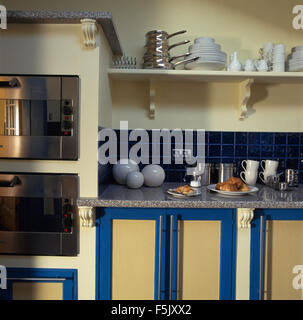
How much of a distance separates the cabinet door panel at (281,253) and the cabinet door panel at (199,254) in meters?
0.27

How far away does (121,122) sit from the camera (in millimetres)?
2242

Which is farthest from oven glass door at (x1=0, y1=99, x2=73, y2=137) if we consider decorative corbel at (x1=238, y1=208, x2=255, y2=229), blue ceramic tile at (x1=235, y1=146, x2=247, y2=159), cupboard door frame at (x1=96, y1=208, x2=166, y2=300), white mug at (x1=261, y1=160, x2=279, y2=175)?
white mug at (x1=261, y1=160, x2=279, y2=175)

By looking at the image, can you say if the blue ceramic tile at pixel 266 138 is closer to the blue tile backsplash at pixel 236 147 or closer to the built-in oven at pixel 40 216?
the blue tile backsplash at pixel 236 147

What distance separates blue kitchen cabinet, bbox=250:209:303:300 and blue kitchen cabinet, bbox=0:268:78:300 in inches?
38.2

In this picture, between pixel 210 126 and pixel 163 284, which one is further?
pixel 210 126

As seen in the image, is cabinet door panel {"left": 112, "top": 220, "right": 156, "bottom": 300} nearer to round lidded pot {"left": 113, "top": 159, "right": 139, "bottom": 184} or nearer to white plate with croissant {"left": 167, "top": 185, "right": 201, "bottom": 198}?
white plate with croissant {"left": 167, "top": 185, "right": 201, "bottom": 198}

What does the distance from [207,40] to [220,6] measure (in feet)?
1.46

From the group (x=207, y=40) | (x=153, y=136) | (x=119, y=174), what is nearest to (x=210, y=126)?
(x=153, y=136)

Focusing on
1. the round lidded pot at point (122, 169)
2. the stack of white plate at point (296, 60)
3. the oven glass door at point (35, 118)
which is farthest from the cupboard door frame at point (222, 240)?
the stack of white plate at point (296, 60)

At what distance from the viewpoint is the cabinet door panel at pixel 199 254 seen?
5.45ft

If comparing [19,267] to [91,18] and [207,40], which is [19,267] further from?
[207,40]

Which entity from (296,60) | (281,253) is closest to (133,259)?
(281,253)

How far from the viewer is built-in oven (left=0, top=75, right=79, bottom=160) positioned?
1.58m
